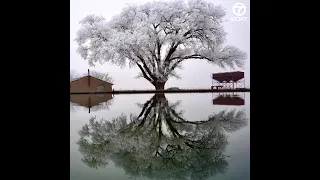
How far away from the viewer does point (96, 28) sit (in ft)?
11.2

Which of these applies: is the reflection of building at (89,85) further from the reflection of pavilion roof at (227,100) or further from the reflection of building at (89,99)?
the reflection of pavilion roof at (227,100)

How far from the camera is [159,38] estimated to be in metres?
3.44

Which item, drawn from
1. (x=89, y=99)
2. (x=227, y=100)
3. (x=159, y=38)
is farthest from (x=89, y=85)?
(x=227, y=100)

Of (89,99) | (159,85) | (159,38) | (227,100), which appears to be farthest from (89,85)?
(227,100)

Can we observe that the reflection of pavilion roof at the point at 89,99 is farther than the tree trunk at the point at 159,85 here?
No

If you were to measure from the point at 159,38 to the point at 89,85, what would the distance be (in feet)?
2.65

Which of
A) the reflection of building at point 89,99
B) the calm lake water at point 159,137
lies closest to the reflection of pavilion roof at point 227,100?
the calm lake water at point 159,137

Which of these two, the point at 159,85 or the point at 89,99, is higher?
the point at 159,85

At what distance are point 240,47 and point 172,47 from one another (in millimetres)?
641

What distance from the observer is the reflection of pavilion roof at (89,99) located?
11.0 ft

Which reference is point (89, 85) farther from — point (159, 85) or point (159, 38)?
point (159, 38)

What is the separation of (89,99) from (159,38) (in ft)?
2.91

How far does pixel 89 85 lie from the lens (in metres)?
3.44

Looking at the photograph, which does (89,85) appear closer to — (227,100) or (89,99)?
(89,99)
